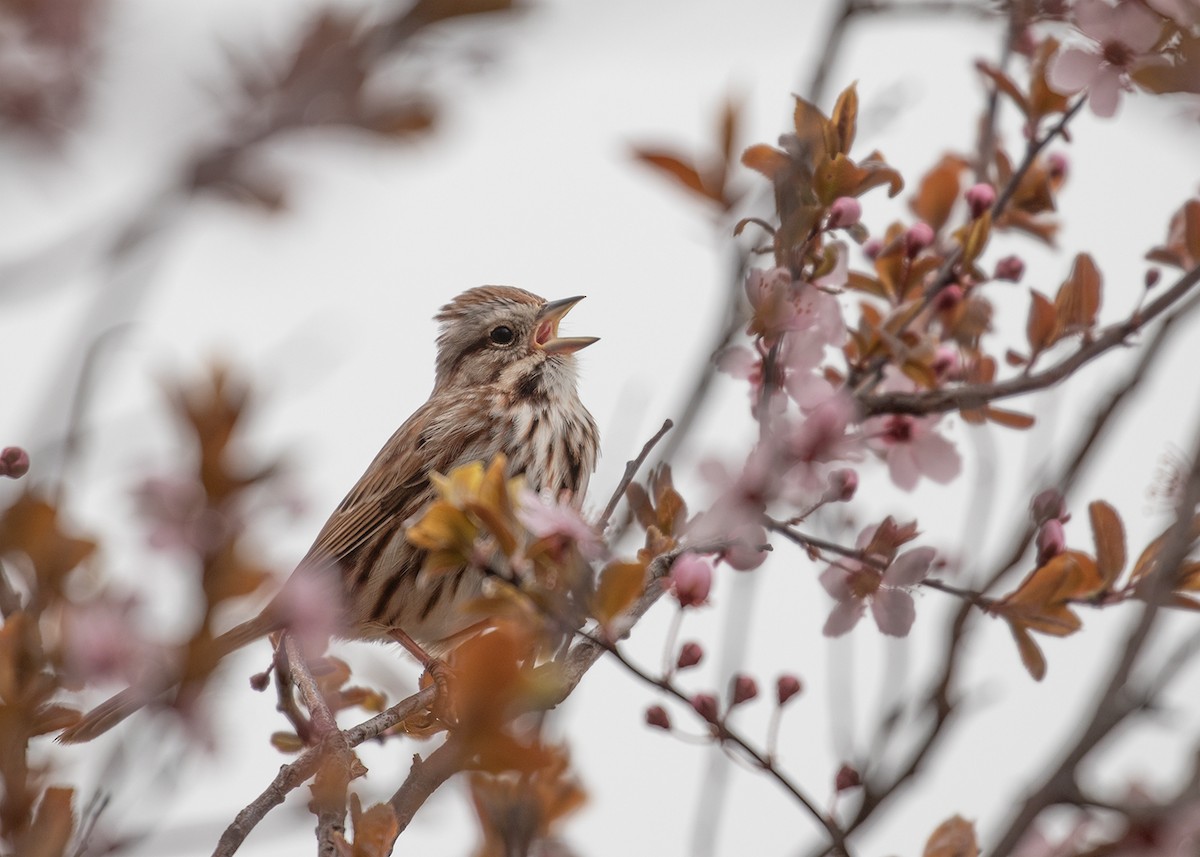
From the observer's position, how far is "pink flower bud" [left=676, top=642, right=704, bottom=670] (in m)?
3.55

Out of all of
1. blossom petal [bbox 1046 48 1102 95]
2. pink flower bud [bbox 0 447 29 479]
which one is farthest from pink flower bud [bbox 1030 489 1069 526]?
pink flower bud [bbox 0 447 29 479]

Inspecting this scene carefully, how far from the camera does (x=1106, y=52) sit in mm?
3814

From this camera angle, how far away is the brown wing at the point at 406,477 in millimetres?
6893

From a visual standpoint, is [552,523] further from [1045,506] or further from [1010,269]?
[1010,269]

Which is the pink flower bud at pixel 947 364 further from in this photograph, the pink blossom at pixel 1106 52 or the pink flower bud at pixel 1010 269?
the pink blossom at pixel 1106 52

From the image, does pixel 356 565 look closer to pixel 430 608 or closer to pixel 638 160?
pixel 430 608

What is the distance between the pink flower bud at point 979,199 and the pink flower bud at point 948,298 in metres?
0.22

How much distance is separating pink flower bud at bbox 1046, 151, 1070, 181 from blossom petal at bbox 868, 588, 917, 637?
1.73 metres

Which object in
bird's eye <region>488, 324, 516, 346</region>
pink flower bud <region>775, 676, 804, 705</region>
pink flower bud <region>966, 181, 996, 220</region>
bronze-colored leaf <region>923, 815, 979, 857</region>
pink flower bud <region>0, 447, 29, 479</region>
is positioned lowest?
bronze-colored leaf <region>923, 815, 979, 857</region>

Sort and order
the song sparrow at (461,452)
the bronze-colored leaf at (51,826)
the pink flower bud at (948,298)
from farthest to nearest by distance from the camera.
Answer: the song sparrow at (461,452) → the pink flower bud at (948,298) → the bronze-colored leaf at (51,826)

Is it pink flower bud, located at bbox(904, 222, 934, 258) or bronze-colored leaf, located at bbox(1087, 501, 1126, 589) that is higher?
pink flower bud, located at bbox(904, 222, 934, 258)

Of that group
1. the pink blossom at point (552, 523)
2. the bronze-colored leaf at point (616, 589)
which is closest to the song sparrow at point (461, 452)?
the pink blossom at point (552, 523)

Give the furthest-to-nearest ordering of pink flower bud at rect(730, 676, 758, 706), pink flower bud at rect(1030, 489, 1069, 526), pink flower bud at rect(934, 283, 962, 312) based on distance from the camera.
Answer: pink flower bud at rect(934, 283, 962, 312), pink flower bud at rect(730, 676, 758, 706), pink flower bud at rect(1030, 489, 1069, 526)

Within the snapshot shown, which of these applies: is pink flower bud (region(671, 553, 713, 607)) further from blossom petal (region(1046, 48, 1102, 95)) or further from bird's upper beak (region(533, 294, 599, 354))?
bird's upper beak (region(533, 294, 599, 354))
